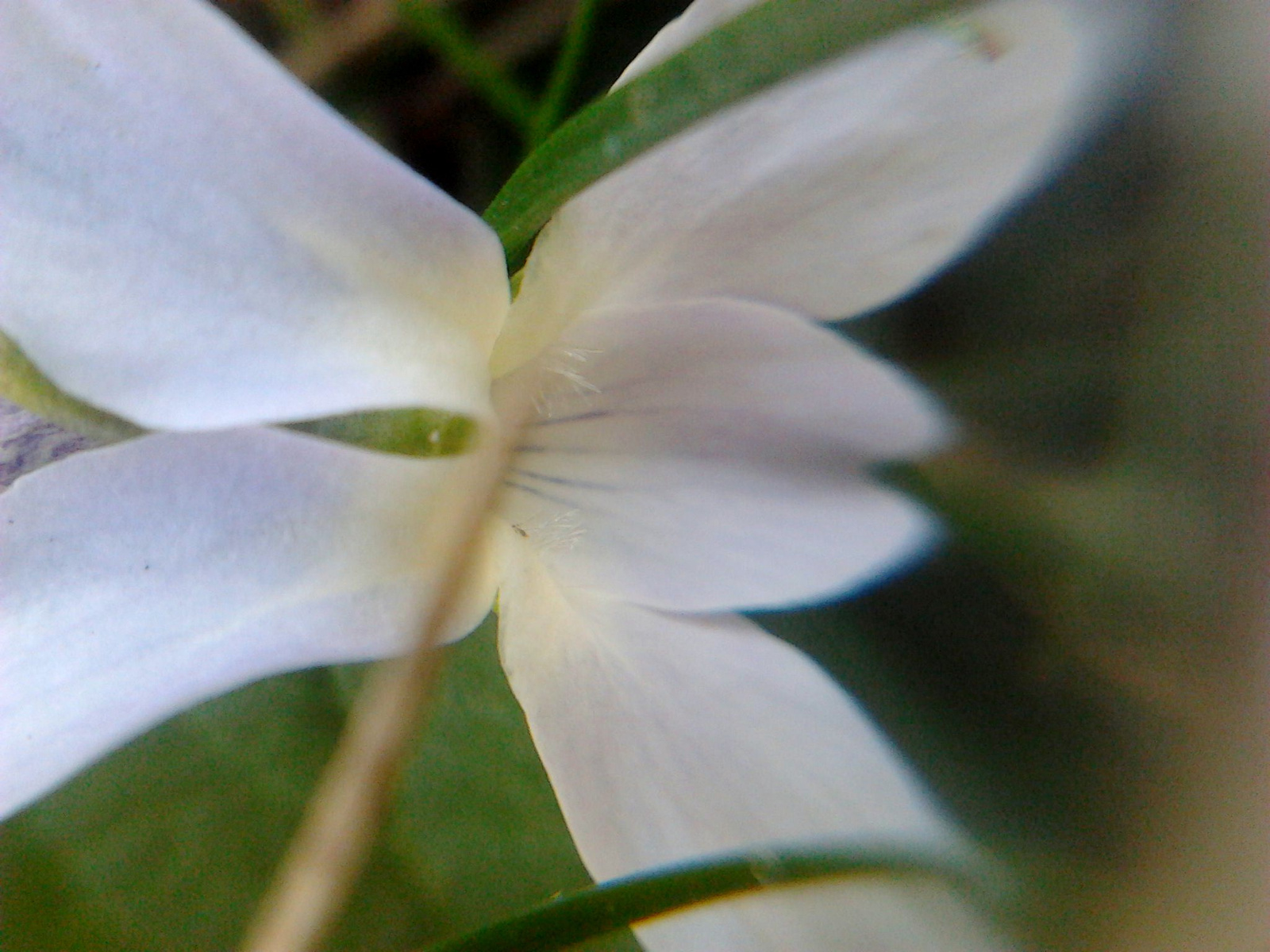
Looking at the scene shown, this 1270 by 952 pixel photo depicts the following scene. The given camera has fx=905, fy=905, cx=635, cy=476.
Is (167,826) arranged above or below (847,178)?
below

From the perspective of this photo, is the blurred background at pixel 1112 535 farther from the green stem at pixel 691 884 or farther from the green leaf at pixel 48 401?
the green leaf at pixel 48 401

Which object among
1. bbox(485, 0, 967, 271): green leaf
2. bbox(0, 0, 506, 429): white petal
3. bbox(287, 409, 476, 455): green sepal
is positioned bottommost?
bbox(287, 409, 476, 455): green sepal

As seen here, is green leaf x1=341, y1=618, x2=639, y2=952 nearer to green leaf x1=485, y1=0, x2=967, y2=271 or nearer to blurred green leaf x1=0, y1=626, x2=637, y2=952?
blurred green leaf x1=0, y1=626, x2=637, y2=952

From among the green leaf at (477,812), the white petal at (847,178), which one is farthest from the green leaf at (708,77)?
the green leaf at (477,812)

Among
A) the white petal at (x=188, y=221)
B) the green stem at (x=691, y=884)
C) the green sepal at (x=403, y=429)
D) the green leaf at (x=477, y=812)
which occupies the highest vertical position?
the white petal at (x=188, y=221)

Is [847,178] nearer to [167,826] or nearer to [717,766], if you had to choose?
[717,766]

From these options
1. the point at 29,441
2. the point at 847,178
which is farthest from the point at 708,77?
the point at 29,441

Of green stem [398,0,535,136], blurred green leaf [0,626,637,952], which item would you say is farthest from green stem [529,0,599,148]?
blurred green leaf [0,626,637,952]
